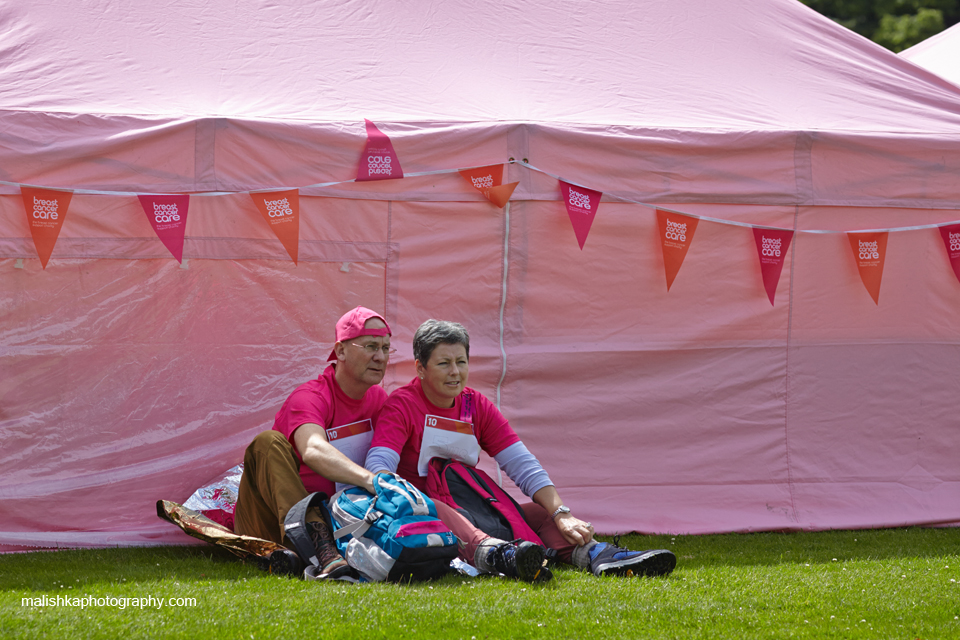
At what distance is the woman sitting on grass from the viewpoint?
303 cm

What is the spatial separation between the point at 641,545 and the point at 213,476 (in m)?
1.72

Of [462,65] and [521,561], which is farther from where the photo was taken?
[462,65]

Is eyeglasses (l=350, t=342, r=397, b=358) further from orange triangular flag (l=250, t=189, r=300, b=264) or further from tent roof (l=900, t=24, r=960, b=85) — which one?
tent roof (l=900, t=24, r=960, b=85)

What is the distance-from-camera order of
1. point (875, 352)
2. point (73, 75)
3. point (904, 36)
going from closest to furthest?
point (73, 75) < point (875, 352) < point (904, 36)

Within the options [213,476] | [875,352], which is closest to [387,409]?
[213,476]

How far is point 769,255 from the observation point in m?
4.14

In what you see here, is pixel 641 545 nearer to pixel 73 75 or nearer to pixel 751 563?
pixel 751 563

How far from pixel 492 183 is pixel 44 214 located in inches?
68.6

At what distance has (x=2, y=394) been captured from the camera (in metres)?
3.56

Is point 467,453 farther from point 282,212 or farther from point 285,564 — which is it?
point 282,212

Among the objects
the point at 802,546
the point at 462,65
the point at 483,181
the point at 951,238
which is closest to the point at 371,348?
the point at 483,181

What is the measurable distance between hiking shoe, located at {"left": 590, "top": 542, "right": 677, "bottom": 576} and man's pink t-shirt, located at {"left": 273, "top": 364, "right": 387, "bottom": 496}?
0.94m

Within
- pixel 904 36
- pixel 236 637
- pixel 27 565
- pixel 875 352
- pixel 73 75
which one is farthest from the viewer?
pixel 904 36

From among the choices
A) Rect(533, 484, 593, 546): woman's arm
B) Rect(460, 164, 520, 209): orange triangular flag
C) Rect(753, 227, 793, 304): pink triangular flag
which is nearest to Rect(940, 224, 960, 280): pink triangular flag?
Rect(753, 227, 793, 304): pink triangular flag
